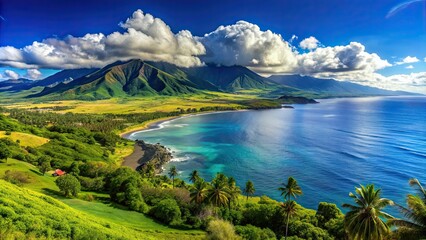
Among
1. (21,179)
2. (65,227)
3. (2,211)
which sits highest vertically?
(2,211)

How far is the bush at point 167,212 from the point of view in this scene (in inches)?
2363

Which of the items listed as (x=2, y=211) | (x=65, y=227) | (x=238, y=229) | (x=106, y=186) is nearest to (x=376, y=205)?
(x=238, y=229)

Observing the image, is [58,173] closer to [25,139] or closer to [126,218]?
[126,218]

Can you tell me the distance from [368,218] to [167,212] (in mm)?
42202

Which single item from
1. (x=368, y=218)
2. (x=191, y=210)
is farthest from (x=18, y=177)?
(x=368, y=218)

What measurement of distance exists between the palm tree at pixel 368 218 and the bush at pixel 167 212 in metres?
38.7

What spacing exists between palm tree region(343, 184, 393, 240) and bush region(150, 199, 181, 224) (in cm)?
3871

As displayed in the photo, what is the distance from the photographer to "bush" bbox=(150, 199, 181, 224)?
60.0 metres

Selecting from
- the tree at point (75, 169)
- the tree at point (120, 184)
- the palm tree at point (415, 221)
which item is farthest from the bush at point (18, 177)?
the palm tree at point (415, 221)

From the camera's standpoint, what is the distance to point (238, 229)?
5256cm

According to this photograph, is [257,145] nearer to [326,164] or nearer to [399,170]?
[326,164]

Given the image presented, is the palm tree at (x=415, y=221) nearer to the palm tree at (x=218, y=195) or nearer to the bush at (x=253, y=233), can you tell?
the bush at (x=253, y=233)

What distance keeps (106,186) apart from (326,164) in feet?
287

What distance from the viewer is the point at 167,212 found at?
6038cm
